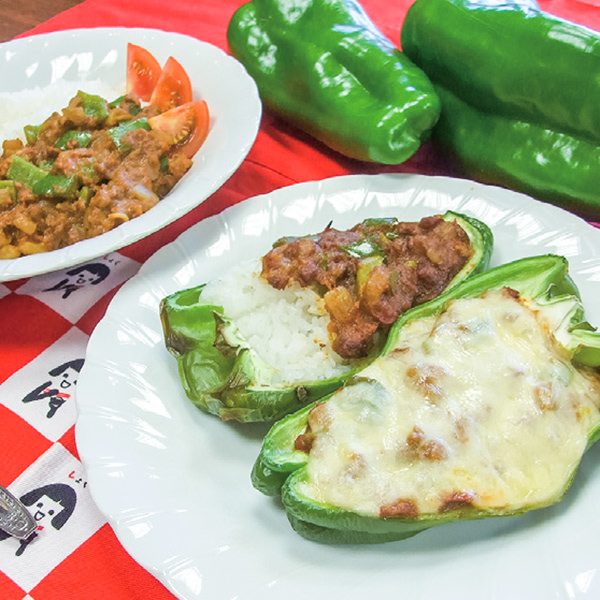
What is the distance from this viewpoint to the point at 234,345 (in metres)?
1.61

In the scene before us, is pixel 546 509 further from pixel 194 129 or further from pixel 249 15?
pixel 249 15

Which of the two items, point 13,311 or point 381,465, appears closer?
point 381,465

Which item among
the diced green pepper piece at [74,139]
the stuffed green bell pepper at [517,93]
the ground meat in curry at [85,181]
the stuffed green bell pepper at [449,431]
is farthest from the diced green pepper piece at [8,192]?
the stuffed green bell pepper at [517,93]

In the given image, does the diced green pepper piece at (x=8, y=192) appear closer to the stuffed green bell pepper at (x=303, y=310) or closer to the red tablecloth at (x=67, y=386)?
the red tablecloth at (x=67, y=386)

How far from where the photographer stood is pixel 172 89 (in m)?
2.56

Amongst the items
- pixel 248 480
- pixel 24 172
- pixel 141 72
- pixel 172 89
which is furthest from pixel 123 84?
pixel 248 480

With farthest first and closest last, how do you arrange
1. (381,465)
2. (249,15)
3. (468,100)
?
(249,15) → (468,100) → (381,465)

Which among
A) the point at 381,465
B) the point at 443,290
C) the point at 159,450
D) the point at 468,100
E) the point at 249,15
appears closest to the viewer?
the point at 381,465

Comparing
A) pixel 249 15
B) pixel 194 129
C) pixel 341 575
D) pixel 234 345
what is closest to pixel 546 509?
pixel 341 575

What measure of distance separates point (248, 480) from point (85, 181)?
1158 millimetres

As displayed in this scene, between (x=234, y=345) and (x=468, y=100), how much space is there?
1331 mm

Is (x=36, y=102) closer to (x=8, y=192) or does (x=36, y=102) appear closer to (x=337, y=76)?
(x=8, y=192)

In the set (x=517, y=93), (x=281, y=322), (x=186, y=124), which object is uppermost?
(x=517, y=93)

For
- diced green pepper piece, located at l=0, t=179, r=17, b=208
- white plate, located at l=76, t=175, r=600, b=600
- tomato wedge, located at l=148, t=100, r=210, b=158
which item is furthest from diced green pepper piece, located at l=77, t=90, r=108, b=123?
white plate, located at l=76, t=175, r=600, b=600
